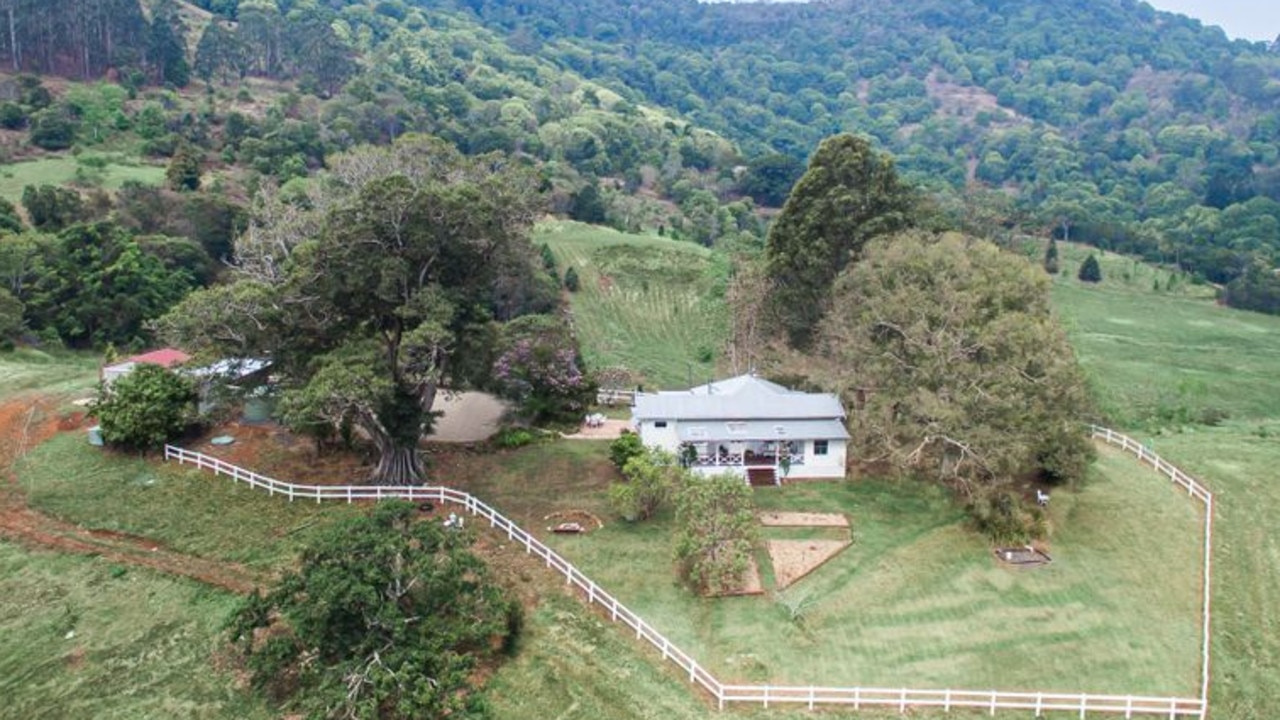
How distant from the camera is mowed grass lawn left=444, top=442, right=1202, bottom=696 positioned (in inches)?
726

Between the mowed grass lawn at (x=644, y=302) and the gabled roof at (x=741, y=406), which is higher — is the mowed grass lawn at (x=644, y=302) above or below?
above

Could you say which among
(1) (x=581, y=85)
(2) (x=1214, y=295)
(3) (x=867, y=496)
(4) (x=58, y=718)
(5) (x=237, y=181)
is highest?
(1) (x=581, y=85)

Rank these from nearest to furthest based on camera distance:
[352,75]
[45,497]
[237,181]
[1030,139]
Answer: [45,497]
[237,181]
[352,75]
[1030,139]

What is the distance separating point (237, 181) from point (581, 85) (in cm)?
7980

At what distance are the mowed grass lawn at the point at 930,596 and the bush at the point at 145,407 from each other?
28.6 ft

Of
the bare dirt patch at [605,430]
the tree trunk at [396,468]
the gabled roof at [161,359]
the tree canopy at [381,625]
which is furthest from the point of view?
the bare dirt patch at [605,430]

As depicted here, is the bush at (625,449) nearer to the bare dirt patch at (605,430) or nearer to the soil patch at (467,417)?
the bare dirt patch at (605,430)

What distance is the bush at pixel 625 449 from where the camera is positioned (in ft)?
88.7

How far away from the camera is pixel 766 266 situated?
37.0 metres

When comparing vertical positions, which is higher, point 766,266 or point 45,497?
point 766,266

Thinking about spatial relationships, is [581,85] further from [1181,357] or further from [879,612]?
[879,612]

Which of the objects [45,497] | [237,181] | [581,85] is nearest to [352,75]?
[237,181]

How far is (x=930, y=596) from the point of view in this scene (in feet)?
69.3

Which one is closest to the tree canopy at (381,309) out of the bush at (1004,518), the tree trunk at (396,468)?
the tree trunk at (396,468)
